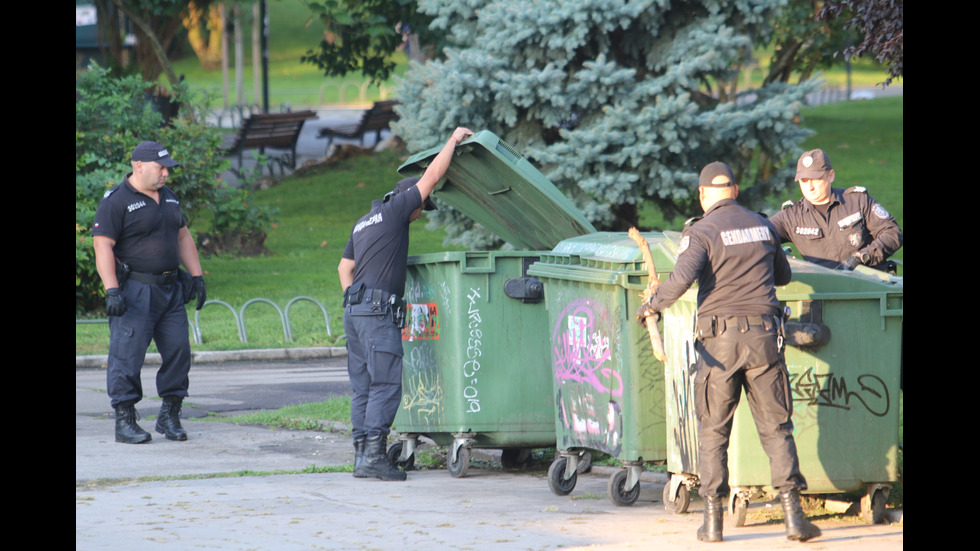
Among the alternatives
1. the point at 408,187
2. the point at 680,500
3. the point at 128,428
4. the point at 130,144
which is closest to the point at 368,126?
the point at 130,144

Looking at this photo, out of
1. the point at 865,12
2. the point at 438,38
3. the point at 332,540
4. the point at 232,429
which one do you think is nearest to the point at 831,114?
the point at 438,38

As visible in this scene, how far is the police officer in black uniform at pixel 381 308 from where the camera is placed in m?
6.36

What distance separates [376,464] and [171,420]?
1924 mm

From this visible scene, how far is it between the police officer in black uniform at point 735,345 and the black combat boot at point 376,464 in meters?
2.07

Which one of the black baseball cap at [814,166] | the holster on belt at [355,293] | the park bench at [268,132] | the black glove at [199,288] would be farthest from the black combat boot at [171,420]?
the park bench at [268,132]

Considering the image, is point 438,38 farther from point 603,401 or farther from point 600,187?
point 603,401

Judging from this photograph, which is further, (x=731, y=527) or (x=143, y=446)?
(x=143, y=446)

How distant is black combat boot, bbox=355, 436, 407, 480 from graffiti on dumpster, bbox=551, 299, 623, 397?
1.09 metres

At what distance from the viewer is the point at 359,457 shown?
6.45m

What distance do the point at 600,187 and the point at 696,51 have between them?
197 centimetres

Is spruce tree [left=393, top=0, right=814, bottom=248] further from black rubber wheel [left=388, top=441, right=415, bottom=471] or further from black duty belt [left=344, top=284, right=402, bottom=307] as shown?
black duty belt [left=344, top=284, right=402, bottom=307]

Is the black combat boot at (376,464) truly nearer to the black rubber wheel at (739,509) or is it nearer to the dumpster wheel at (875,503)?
the black rubber wheel at (739,509)

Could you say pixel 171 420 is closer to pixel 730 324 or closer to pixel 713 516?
pixel 713 516

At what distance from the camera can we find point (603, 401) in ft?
18.5
